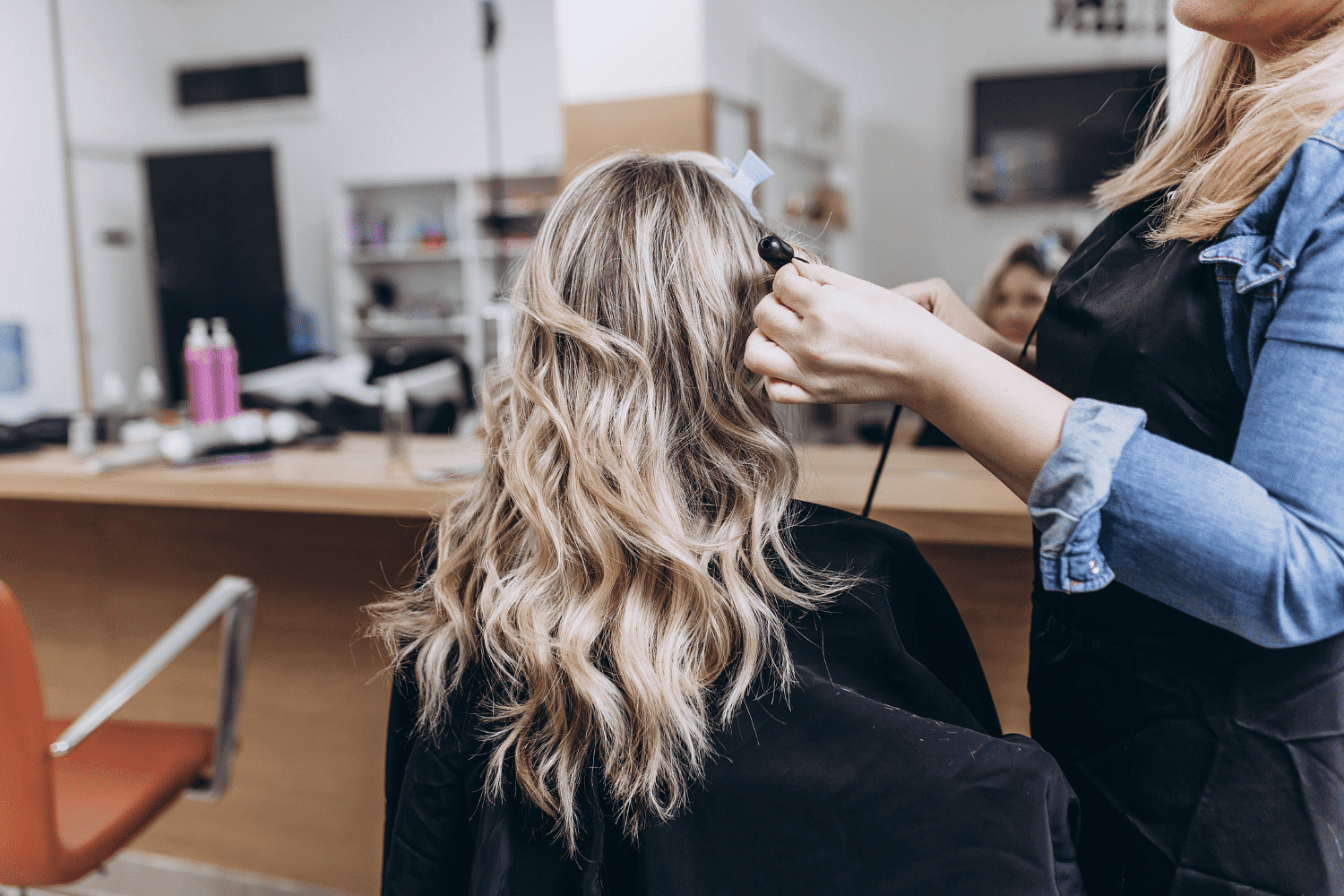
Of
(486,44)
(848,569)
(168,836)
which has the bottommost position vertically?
(168,836)

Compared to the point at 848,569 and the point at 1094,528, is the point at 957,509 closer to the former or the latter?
the point at 848,569

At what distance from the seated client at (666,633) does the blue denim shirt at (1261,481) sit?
205 mm

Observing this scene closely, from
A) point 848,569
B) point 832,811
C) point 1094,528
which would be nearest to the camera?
point 1094,528

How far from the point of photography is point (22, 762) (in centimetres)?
128

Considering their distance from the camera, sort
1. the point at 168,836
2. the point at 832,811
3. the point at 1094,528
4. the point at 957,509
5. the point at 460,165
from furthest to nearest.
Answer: the point at 460,165 < the point at 168,836 < the point at 957,509 < the point at 832,811 < the point at 1094,528

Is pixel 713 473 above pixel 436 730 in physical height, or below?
above

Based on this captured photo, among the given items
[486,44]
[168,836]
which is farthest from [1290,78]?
[486,44]

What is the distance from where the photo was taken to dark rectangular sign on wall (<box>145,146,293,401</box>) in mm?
6070

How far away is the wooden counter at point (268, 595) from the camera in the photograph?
1843mm

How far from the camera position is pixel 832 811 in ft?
2.56

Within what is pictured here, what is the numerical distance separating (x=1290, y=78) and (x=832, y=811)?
2.16 ft

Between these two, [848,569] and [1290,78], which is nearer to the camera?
[1290,78]

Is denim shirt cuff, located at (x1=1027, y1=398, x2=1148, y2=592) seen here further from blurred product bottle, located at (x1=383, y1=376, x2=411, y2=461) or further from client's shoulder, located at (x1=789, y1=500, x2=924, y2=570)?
blurred product bottle, located at (x1=383, y1=376, x2=411, y2=461)

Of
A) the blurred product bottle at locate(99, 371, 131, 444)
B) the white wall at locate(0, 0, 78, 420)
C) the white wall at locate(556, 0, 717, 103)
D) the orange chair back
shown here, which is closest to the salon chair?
the orange chair back
